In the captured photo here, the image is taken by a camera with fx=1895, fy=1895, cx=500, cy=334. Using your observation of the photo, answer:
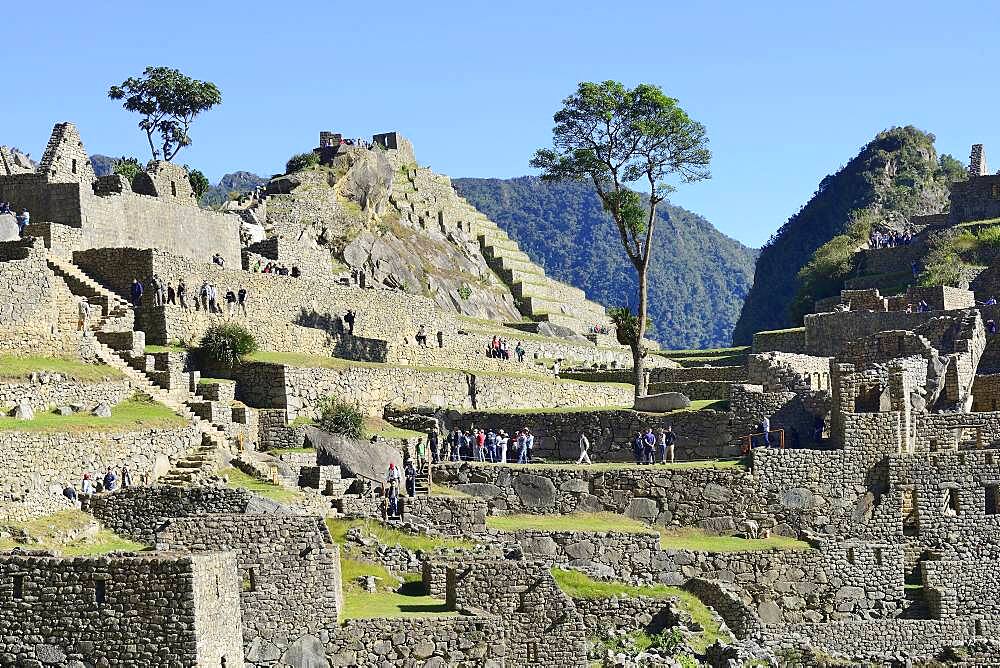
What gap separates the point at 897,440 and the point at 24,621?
19185 mm

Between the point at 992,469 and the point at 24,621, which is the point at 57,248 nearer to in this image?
the point at 24,621

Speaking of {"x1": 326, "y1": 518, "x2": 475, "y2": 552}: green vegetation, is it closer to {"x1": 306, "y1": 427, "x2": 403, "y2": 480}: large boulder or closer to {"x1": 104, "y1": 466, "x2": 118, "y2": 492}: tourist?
{"x1": 306, "y1": 427, "x2": 403, "y2": 480}: large boulder

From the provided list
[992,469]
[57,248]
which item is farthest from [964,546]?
[57,248]

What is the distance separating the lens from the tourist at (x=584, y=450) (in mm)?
41562

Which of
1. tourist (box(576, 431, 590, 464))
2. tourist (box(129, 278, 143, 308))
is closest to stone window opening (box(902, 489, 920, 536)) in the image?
tourist (box(576, 431, 590, 464))

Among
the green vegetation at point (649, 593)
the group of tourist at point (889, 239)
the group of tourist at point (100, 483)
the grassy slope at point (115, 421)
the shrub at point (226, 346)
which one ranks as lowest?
the green vegetation at point (649, 593)

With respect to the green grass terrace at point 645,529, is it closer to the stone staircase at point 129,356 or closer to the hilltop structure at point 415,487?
the hilltop structure at point 415,487

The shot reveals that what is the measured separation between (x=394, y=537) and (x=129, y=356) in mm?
9238

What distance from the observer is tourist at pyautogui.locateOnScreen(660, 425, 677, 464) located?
40919 millimetres

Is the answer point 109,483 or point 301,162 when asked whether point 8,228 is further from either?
point 301,162

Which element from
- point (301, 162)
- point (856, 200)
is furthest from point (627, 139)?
point (856, 200)

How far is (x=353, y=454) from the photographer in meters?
37.9

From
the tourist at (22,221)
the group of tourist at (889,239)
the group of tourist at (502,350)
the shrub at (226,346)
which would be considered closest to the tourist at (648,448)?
the shrub at (226,346)

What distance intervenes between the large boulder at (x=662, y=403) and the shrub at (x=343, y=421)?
6490 mm
